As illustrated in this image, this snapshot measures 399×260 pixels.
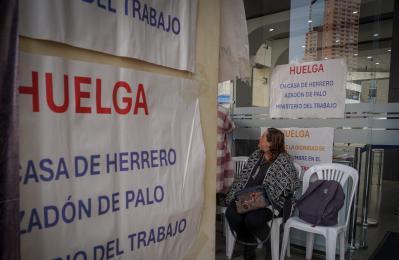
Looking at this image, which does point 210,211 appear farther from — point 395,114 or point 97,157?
point 395,114

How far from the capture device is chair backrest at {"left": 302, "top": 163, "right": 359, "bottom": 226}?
2695 millimetres

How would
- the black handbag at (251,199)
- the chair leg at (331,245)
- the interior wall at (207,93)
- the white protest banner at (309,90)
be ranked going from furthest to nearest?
1. the white protest banner at (309,90)
2. the black handbag at (251,199)
3. the chair leg at (331,245)
4. the interior wall at (207,93)

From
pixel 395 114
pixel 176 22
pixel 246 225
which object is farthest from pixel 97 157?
pixel 395 114

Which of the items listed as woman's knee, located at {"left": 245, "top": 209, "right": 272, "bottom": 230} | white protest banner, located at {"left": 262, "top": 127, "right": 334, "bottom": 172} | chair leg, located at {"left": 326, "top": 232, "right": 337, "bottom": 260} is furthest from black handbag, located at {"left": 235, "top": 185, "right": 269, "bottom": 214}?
white protest banner, located at {"left": 262, "top": 127, "right": 334, "bottom": 172}

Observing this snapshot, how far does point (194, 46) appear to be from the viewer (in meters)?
1.24

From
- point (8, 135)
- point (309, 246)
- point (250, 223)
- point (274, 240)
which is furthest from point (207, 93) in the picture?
point (309, 246)

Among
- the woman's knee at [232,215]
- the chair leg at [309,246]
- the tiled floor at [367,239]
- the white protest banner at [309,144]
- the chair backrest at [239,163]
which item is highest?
the white protest banner at [309,144]

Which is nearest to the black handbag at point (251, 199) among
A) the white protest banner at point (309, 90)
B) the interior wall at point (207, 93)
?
the white protest banner at point (309, 90)

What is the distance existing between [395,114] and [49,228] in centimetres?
328

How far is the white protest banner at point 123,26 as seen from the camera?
76 centimetres

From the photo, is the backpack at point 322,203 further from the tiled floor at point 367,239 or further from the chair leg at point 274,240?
the tiled floor at point 367,239

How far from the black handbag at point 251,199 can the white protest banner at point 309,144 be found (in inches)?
31.3

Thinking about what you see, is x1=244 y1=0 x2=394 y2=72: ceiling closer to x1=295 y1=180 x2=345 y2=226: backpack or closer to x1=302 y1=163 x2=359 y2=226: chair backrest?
x1=302 y1=163 x2=359 y2=226: chair backrest

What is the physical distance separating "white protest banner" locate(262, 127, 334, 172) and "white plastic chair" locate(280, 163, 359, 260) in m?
0.19
